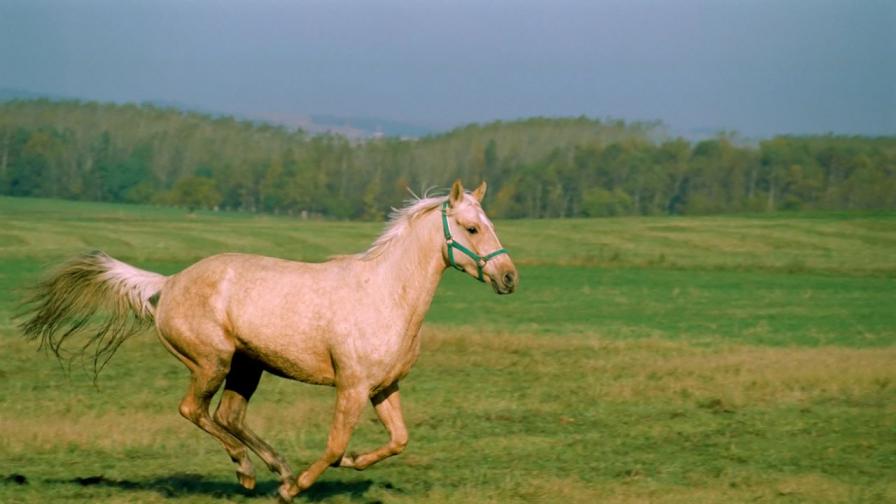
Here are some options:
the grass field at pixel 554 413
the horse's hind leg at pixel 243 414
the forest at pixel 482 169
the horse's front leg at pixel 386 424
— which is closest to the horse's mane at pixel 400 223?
the horse's front leg at pixel 386 424

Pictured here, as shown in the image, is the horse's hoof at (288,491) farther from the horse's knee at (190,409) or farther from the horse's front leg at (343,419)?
the horse's knee at (190,409)

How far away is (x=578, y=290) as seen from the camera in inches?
1192

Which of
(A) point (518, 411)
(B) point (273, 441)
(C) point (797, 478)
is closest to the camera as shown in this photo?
(C) point (797, 478)

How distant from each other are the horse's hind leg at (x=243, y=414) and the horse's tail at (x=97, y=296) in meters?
0.78

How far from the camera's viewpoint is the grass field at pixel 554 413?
916 cm

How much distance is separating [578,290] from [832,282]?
8.89 m

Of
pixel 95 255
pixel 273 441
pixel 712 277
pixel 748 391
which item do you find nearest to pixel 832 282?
pixel 712 277

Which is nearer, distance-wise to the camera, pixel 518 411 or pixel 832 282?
pixel 518 411

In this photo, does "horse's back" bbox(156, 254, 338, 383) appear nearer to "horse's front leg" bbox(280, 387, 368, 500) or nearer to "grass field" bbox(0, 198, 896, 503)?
"horse's front leg" bbox(280, 387, 368, 500)

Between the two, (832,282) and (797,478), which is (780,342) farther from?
(832,282)

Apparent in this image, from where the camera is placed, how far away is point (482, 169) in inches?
4235

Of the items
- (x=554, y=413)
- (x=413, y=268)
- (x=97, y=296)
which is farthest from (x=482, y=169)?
(x=413, y=268)

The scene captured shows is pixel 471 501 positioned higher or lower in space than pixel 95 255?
lower

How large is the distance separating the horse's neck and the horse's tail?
69.5 inches
